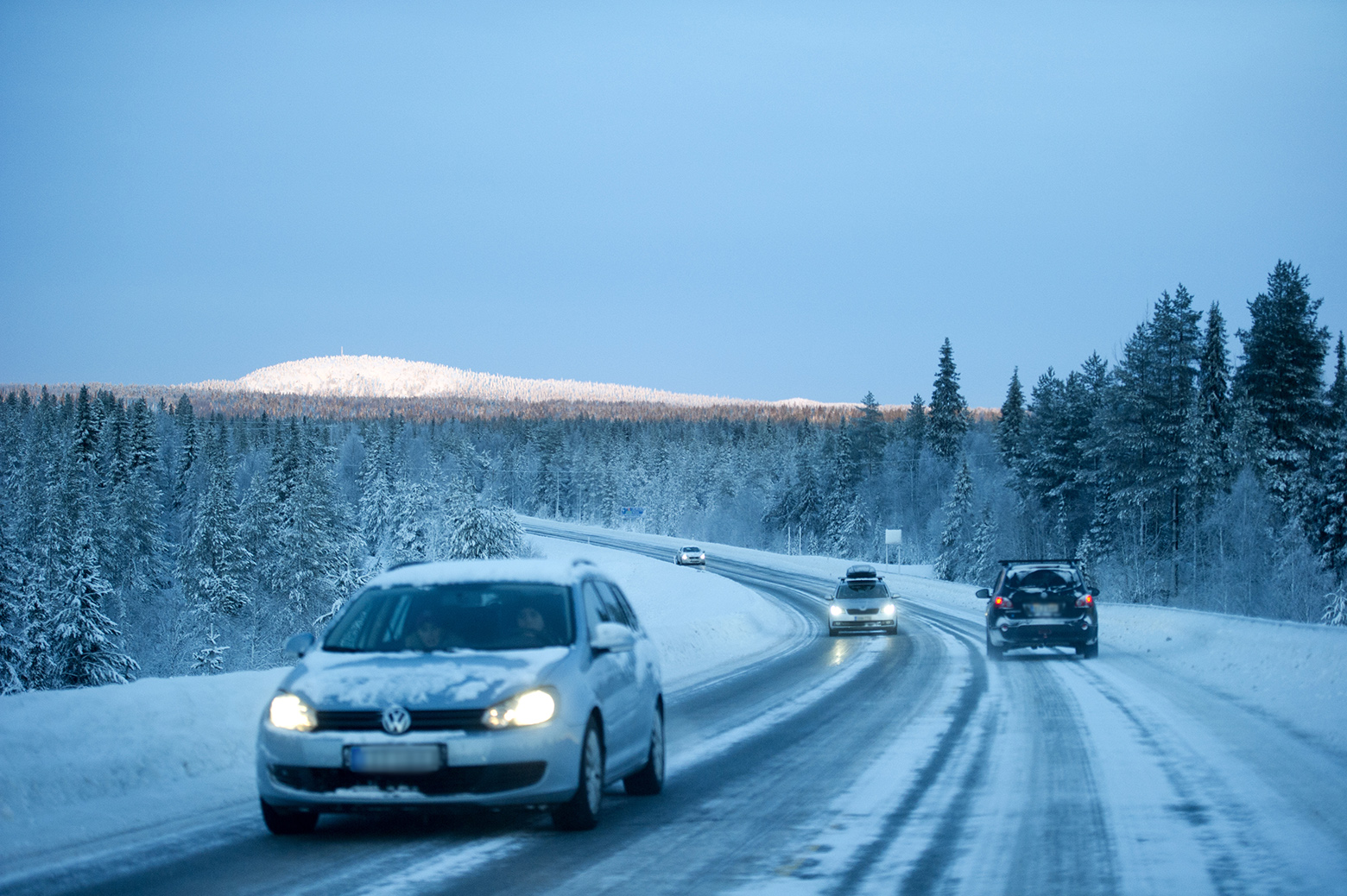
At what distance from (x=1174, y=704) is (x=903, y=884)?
10085 millimetres

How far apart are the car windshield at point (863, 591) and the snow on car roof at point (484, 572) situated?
962 inches

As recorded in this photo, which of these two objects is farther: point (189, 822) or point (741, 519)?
point (741, 519)

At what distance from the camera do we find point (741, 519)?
437ft

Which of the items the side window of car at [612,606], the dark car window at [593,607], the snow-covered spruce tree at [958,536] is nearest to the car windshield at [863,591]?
the side window of car at [612,606]

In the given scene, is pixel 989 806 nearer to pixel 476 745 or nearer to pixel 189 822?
pixel 476 745

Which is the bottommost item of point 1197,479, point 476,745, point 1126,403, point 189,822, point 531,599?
point 189,822

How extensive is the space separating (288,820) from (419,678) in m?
1.34

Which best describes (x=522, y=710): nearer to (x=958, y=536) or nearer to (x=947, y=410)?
(x=958, y=536)

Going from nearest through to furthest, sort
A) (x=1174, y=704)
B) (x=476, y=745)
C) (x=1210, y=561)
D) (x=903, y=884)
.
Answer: (x=903, y=884)
(x=476, y=745)
(x=1174, y=704)
(x=1210, y=561)

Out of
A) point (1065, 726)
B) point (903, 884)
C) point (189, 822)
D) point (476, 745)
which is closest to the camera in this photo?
point (903, 884)

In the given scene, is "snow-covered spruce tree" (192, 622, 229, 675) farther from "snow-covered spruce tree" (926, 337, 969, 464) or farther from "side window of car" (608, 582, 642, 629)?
"snow-covered spruce tree" (926, 337, 969, 464)

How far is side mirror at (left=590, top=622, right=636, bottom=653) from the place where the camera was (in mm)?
7641

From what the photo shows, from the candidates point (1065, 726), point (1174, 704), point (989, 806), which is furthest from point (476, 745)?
point (1174, 704)

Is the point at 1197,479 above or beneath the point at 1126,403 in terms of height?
beneath
